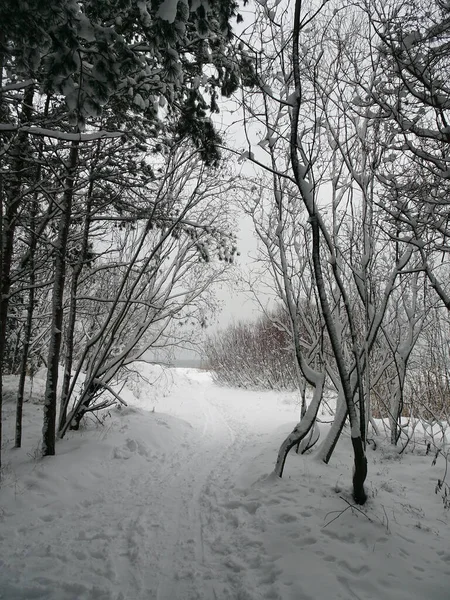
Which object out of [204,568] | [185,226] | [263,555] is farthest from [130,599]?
[185,226]

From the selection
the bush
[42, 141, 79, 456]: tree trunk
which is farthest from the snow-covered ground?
the bush

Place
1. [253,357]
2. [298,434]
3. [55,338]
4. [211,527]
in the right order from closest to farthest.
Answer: [211,527], [298,434], [55,338], [253,357]

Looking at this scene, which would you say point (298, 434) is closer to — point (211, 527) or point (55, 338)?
point (211, 527)

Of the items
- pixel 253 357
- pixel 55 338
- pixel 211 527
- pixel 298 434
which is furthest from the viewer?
pixel 253 357

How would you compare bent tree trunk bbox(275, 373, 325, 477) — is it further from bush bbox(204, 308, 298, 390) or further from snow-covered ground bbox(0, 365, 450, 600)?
bush bbox(204, 308, 298, 390)

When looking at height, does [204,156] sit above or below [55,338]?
above

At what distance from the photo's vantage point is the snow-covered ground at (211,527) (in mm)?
2264

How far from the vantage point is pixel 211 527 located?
3.17 m

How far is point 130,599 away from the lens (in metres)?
2.14

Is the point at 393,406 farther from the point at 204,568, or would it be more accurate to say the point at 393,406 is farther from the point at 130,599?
the point at 130,599

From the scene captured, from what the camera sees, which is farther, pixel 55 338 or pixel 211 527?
pixel 55 338

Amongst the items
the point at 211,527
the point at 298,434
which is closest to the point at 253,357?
the point at 298,434

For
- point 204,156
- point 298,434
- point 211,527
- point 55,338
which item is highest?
point 204,156

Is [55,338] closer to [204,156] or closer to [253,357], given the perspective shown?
[204,156]
